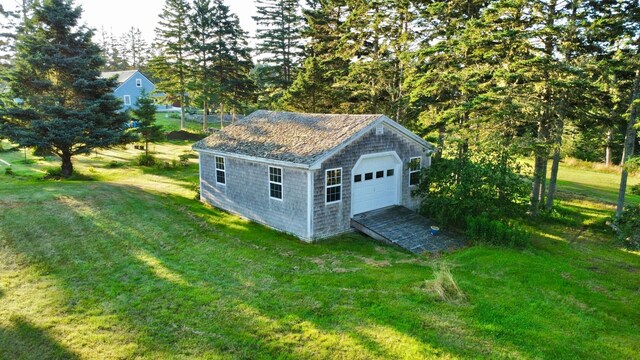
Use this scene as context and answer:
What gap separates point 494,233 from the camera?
13398 mm

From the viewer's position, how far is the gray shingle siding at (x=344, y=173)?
44.3ft

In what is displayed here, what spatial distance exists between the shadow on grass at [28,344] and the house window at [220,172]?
9.77m

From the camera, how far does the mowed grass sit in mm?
7281

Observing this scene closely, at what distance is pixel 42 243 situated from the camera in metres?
12.2

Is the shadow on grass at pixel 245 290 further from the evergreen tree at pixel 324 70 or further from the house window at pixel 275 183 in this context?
the evergreen tree at pixel 324 70

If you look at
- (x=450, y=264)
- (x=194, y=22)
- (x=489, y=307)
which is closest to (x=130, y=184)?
(x=450, y=264)

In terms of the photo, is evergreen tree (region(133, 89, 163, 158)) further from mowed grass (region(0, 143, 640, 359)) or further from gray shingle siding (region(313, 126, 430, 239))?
gray shingle siding (region(313, 126, 430, 239))

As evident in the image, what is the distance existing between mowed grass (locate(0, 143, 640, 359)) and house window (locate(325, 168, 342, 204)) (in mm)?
1494

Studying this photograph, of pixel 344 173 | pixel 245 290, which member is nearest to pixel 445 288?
pixel 245 290

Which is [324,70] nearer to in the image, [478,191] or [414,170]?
[414,170]

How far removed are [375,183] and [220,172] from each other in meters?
6.85

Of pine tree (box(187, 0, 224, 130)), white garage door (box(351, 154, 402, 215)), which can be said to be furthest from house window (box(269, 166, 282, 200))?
pine tree (box(187, 0, 224, 130))

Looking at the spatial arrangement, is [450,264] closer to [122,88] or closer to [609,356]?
[609,356]

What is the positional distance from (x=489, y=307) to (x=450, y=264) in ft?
10.2
